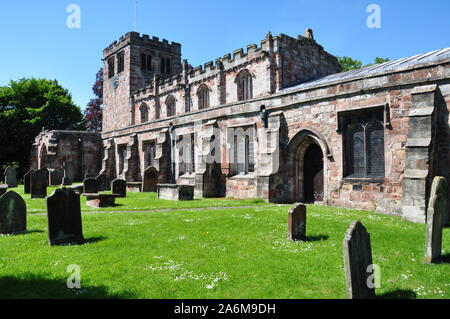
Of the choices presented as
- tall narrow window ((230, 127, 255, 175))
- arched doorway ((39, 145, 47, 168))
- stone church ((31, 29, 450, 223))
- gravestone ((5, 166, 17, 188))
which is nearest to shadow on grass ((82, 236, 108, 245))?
stone church ((31, 29, 450, 223))

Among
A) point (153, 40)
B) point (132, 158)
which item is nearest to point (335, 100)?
point (132, 158)

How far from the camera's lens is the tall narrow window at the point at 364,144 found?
38.2 feet

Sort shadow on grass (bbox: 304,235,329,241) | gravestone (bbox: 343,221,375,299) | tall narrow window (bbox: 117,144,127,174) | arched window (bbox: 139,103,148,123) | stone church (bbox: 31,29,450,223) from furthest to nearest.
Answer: arched window (bbox: 139,103,148,123) < tall narrow window (bbox: 117,144,127,174) < stone church (bbox: 31,29,450,223) < shadow on grass (bbox: 304,235,329,241) < gravestone (bbox: 343,221,375,299)

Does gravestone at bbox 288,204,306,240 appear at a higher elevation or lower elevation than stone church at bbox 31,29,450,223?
lower

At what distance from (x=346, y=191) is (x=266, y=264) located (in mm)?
7711

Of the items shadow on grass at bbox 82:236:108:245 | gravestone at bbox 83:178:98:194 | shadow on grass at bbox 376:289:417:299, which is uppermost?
gravestone at bbox 83:178:98:194

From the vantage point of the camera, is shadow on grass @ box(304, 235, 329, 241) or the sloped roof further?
the sloped roof

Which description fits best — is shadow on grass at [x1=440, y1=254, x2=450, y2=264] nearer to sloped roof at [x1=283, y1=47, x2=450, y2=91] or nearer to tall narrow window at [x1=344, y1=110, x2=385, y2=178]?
tall narrow window at [x1=344, y1=110, x2=385, y2=178]

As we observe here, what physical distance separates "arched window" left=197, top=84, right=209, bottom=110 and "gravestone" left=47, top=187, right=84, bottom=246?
24163 mm

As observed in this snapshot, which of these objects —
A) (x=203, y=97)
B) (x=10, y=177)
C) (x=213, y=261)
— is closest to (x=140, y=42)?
(x=203, y=97)

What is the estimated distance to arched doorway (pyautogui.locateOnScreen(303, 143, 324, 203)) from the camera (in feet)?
45.9

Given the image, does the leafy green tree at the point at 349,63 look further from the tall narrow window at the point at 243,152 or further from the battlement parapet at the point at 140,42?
the tall narrow window at the point at 243,152
